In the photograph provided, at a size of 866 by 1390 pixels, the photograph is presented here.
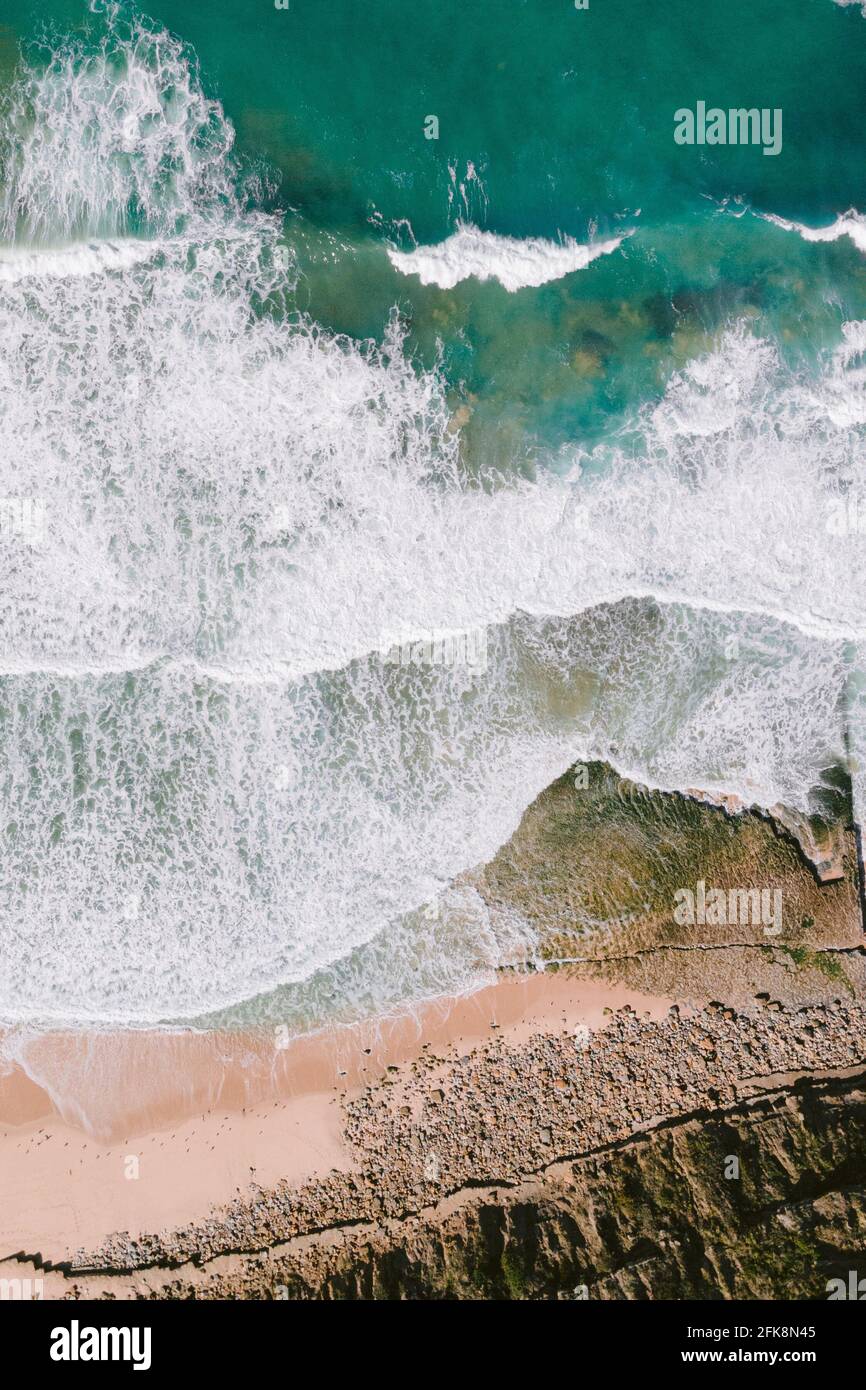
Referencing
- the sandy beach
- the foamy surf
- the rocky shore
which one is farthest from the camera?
the sandy beach

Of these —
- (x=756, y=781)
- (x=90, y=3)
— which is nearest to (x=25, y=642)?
(x=90, y=3)

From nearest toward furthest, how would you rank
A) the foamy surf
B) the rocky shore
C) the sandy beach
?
the foamy surf < the rocky shore < the sandy beach

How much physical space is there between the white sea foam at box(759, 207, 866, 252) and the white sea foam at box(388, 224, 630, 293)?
1.70m

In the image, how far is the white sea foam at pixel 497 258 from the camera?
29.6 ft

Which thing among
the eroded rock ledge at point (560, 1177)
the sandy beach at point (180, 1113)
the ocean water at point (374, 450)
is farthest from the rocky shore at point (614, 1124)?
the ocean water at point (374, 450)

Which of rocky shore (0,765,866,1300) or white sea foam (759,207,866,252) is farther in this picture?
white sea foam (759,207,866,252)

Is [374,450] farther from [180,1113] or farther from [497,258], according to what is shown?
[180,1113]

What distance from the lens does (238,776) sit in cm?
901

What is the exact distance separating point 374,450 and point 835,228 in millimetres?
5432

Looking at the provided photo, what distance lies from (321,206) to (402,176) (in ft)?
2.94

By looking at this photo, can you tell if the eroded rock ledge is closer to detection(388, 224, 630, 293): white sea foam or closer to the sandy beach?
the sandy beach

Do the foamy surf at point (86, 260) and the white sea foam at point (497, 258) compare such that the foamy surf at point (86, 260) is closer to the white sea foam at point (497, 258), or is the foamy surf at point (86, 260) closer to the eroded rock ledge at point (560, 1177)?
the white sea foam at point (497, 258)

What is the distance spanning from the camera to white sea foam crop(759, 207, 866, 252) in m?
9.25

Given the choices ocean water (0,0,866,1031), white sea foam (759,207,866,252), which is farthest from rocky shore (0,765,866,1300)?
white sea foam (759,207,866,252)
